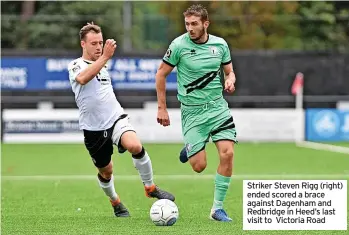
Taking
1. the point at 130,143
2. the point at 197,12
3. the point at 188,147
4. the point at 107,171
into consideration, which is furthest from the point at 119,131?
the point at 197,12

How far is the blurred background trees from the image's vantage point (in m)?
29.8

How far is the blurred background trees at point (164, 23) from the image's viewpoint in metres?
29.8

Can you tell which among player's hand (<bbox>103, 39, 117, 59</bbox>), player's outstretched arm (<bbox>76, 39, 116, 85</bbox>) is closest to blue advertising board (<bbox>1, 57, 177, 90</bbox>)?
player's outstretched arm (<bbox>76, 39, 116, 85</bbox>)

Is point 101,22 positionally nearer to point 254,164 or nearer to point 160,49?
point 160,49

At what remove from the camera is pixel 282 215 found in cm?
989

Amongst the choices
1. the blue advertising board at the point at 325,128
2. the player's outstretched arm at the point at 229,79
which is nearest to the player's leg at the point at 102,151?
the player's outstretched arm at the point at 229,79

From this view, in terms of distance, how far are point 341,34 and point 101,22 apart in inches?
247

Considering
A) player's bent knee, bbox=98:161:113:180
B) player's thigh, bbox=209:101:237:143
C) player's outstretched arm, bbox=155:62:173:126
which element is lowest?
player's bent knee, bbox=98:161:113:180

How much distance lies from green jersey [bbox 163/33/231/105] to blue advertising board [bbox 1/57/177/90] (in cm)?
1581

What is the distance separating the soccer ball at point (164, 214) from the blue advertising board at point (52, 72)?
53.6 feet

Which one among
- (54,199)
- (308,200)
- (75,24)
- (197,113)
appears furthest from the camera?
(75,24)

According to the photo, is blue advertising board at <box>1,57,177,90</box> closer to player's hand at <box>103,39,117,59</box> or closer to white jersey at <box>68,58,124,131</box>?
white jersey at <box>68,58,124,131</box>

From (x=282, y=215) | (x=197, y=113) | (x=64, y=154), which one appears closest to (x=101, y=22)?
(x=64, y=154)

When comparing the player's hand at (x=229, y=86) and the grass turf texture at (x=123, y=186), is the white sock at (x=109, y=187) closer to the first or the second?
the grass turf texture at (x=123, y=186)
